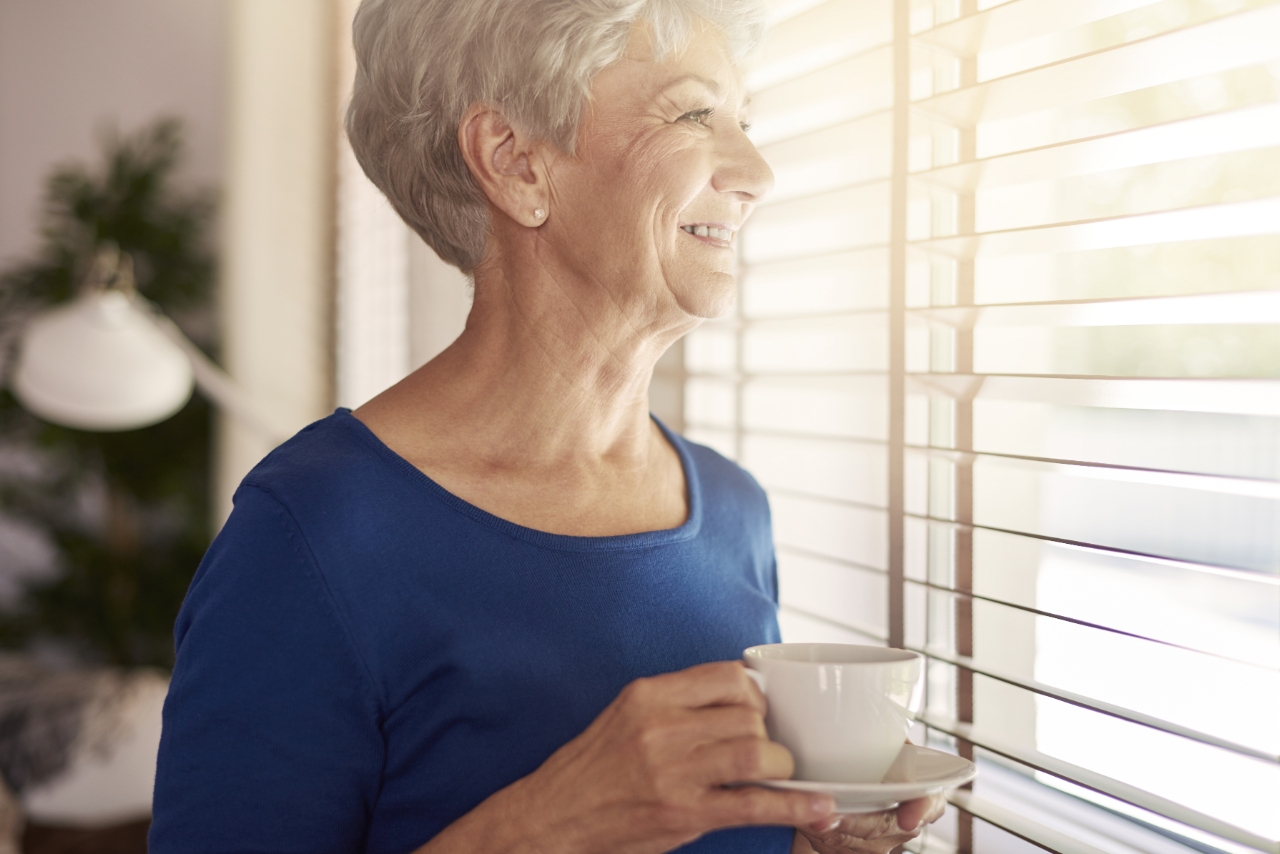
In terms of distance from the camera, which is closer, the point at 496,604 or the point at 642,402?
the point at 496,604

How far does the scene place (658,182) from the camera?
875mm

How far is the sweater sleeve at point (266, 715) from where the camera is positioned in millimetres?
736

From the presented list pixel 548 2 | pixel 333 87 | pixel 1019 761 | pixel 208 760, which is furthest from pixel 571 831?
pixel 333 87

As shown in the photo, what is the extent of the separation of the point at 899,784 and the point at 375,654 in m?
0.44

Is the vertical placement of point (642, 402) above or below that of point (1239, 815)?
above

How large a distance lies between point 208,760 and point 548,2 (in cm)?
72

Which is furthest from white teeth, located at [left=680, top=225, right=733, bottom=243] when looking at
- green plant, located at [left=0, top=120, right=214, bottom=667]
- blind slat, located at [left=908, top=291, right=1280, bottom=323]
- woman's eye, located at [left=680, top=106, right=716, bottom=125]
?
green plant, located at [left=0, top=120, right=214, bottom=667]

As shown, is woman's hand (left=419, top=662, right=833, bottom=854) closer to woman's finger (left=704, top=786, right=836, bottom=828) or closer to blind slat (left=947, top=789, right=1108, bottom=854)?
woman's finger (left=704, top=786, right=836, bottom=828)

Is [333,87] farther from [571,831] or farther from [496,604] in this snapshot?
[571,831]

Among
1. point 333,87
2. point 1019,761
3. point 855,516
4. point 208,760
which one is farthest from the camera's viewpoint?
point 333,87

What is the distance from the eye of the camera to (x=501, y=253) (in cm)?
98

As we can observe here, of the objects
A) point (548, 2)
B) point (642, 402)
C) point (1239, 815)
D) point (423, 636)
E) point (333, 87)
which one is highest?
point (333, 87)

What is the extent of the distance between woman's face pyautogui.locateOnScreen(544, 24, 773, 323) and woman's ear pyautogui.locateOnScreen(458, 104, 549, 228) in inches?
0.8

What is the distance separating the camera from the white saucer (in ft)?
1.90
